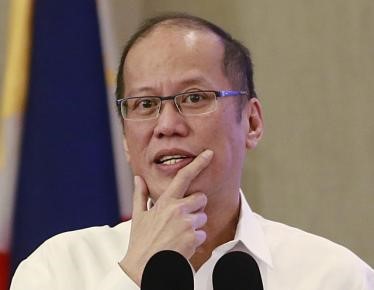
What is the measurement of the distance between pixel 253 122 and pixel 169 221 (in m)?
0.44

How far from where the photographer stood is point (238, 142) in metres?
1.57

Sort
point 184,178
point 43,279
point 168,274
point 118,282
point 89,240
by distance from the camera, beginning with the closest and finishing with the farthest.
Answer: point 168,274 → point 118,282 → point 184,178 → point 43,279 → point 89,240

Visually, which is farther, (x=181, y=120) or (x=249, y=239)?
(x=249, y=239)

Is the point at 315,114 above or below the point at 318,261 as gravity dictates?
above

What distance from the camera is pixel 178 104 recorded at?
4.80 feet

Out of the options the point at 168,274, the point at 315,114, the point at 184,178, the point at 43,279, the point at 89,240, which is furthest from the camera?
the point at 315,114

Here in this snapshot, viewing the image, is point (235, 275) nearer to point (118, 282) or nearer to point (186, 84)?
point (118, 282)

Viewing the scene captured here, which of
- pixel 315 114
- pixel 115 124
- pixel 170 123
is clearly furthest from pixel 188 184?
pixel 315 114

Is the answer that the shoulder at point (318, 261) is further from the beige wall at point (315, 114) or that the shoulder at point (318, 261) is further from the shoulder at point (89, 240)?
the beige wall at point (315, 114)

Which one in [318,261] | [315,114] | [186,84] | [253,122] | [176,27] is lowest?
[318,261]

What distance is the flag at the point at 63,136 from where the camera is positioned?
2381 millimetres

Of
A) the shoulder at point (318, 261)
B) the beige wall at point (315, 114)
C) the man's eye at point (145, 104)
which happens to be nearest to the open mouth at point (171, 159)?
the man's eye at point (145, 104)

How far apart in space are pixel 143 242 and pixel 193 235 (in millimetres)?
96

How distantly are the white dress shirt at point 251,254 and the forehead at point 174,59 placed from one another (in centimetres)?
36
